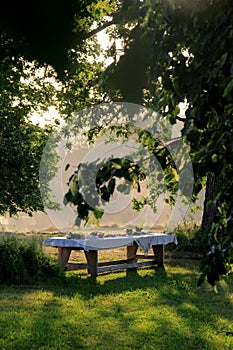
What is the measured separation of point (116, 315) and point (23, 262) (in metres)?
2.55

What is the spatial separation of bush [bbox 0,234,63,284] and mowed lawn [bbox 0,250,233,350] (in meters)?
0.29

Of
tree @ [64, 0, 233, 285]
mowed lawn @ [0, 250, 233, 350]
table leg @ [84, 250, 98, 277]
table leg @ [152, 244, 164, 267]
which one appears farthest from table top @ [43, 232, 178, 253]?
tree @ [64, 0, 233, 285]

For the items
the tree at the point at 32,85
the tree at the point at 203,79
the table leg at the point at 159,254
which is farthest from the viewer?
the table leg at the point at 159,254

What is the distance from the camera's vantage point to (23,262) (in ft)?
24.4

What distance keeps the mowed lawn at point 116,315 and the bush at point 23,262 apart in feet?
0.96

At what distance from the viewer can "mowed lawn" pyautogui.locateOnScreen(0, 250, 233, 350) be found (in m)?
4.35

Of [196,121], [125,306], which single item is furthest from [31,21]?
[125,306]

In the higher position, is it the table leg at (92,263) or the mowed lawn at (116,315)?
the table leg at (92,263)

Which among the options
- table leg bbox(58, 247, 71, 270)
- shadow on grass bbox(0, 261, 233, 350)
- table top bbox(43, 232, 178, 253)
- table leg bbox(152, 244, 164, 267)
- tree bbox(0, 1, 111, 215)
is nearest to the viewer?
tree bbox(0, 1, 111, 215)

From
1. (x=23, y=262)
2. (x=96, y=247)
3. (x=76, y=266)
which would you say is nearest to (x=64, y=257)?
(x=76, y=266)

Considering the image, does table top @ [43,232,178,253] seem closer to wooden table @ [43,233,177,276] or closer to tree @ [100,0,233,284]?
wooden table @ [43,233,177,276]

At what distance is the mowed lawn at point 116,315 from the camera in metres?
4.35

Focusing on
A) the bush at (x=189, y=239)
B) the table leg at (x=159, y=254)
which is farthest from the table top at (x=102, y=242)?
the bush at (x=189, y=239)

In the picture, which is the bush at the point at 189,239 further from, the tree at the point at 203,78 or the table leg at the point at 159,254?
the tree at the point at 203,78
